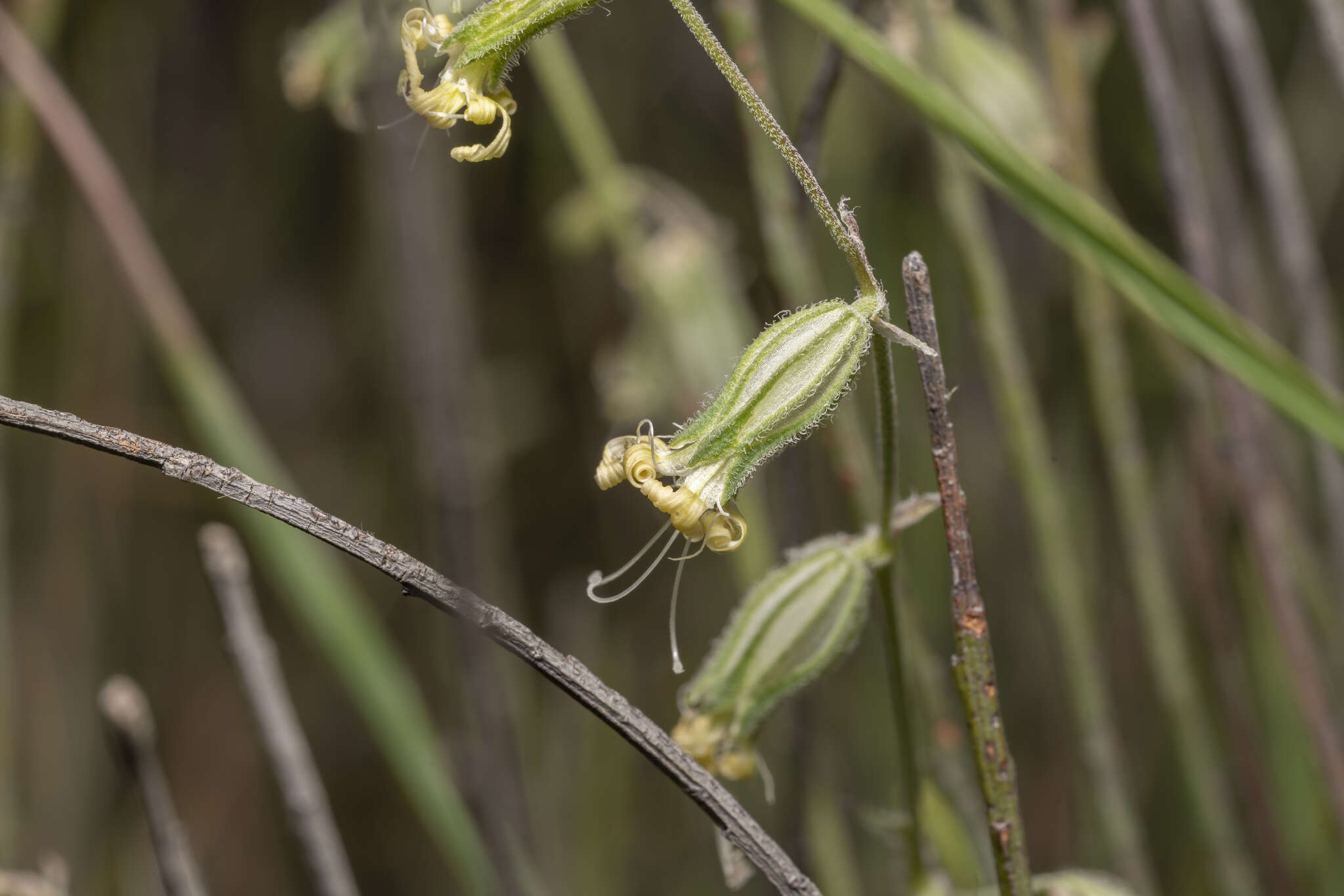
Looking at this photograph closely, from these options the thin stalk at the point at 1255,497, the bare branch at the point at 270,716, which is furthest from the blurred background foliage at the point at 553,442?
the bare branch at the point at 270,716

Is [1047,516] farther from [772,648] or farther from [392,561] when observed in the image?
[392,561]

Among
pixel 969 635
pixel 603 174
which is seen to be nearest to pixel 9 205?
pixel 603 174

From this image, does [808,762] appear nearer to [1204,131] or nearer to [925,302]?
[925,302]

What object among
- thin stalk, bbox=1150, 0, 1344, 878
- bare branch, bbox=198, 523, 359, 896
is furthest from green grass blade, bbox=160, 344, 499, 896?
thin stalk, bbox=1150, 0, 1344, 878

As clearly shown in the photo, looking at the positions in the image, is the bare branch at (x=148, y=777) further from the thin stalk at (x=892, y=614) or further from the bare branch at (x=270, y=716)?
the thin stalk at (x=892, y=614)

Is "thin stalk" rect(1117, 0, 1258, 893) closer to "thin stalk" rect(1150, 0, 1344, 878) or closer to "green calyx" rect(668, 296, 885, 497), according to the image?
"thin stalk" rect(1150, 0, 1344, 878)

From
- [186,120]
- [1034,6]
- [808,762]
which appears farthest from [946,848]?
[186,120]
